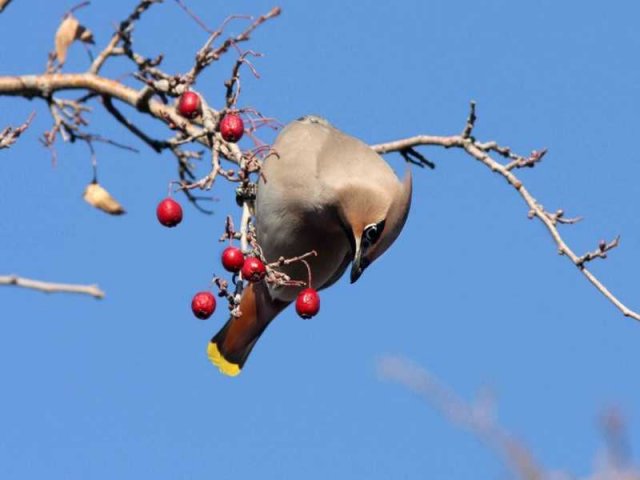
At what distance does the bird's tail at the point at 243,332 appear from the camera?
16.9ft

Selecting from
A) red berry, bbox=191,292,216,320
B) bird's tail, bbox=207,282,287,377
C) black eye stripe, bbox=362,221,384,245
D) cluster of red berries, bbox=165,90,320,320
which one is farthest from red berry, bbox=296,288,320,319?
bird's tail, bbox=207,282,287,377

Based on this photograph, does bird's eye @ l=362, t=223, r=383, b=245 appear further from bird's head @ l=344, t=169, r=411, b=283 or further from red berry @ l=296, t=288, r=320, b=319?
red berry @ l=296, t=288, r=320, b=319

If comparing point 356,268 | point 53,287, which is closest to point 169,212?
point 356,268

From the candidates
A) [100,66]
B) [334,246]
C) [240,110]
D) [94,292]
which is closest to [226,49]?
[240,110]

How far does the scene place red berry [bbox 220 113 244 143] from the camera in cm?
347

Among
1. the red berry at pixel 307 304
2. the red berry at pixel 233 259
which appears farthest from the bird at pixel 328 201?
the red berry at pixel 233 259

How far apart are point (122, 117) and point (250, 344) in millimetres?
1610

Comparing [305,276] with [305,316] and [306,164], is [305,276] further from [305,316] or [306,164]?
[305,316]

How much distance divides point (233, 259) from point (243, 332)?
75.0 inches

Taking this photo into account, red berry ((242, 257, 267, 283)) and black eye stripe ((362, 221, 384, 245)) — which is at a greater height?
black eye stripe ((362, 221, 384, 245))

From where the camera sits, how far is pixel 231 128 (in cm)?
347

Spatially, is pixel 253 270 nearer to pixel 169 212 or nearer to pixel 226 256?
pixel 226 256

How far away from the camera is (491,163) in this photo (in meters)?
3.95

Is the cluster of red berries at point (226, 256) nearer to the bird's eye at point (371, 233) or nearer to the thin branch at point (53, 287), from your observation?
the bird's eye at point (371, 233)
